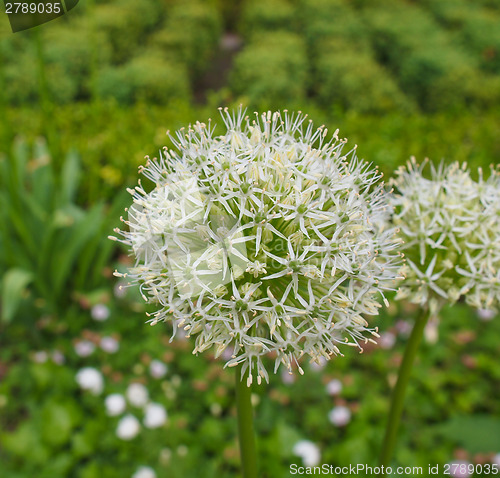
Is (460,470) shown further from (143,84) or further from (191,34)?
(191,34)

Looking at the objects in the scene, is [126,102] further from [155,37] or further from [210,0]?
[210,0]

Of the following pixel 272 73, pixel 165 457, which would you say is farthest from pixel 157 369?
pixel 272 73

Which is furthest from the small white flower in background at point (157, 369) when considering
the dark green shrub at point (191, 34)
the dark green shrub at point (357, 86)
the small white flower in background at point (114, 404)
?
the dark green shrub at point (191, 34)

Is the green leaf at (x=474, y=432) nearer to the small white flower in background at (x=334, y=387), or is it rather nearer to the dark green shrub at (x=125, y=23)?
the small white flower in background at (x=334, y=387)

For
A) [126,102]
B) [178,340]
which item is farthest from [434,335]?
[126,102]

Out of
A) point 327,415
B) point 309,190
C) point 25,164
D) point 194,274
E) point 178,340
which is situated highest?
point 309,190

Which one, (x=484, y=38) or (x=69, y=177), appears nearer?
(x=69, y=177)
